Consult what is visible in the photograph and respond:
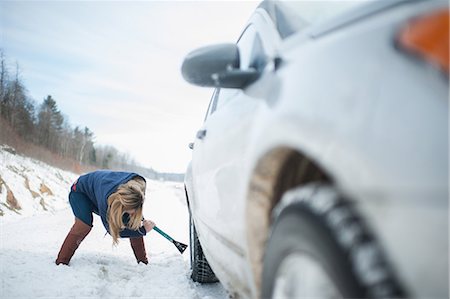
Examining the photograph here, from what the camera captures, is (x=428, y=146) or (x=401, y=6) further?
(x=401, y=6)

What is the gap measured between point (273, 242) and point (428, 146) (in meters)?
0.53

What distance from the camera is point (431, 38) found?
26.2 inches

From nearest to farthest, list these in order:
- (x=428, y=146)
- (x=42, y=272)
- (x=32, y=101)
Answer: (x=428, y=146), (x=42, y=272), (x=32, y=101)

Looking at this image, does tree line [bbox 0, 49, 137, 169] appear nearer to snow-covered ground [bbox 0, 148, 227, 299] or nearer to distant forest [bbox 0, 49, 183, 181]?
distant forest [bbox 0, 49, 183, 181]

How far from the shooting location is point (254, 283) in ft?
4.25

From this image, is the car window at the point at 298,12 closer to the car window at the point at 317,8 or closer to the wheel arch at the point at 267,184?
the car window at the point at 317,8

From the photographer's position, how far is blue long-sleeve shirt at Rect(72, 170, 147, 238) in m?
Answer: 3.72

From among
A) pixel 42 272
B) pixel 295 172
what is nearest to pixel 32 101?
pixel 42 272

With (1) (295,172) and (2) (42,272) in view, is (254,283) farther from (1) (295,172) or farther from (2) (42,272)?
(2) (42,272)

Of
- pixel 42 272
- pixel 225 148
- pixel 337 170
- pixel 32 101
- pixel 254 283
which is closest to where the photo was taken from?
pixel 337 170

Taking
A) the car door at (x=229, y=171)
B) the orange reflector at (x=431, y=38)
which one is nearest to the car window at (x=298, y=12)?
the car door at (x=229, y=171)

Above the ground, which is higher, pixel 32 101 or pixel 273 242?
pixel 32 101

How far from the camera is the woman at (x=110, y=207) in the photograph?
3623 millimetres

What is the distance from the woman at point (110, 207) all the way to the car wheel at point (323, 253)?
2844 millimetres
